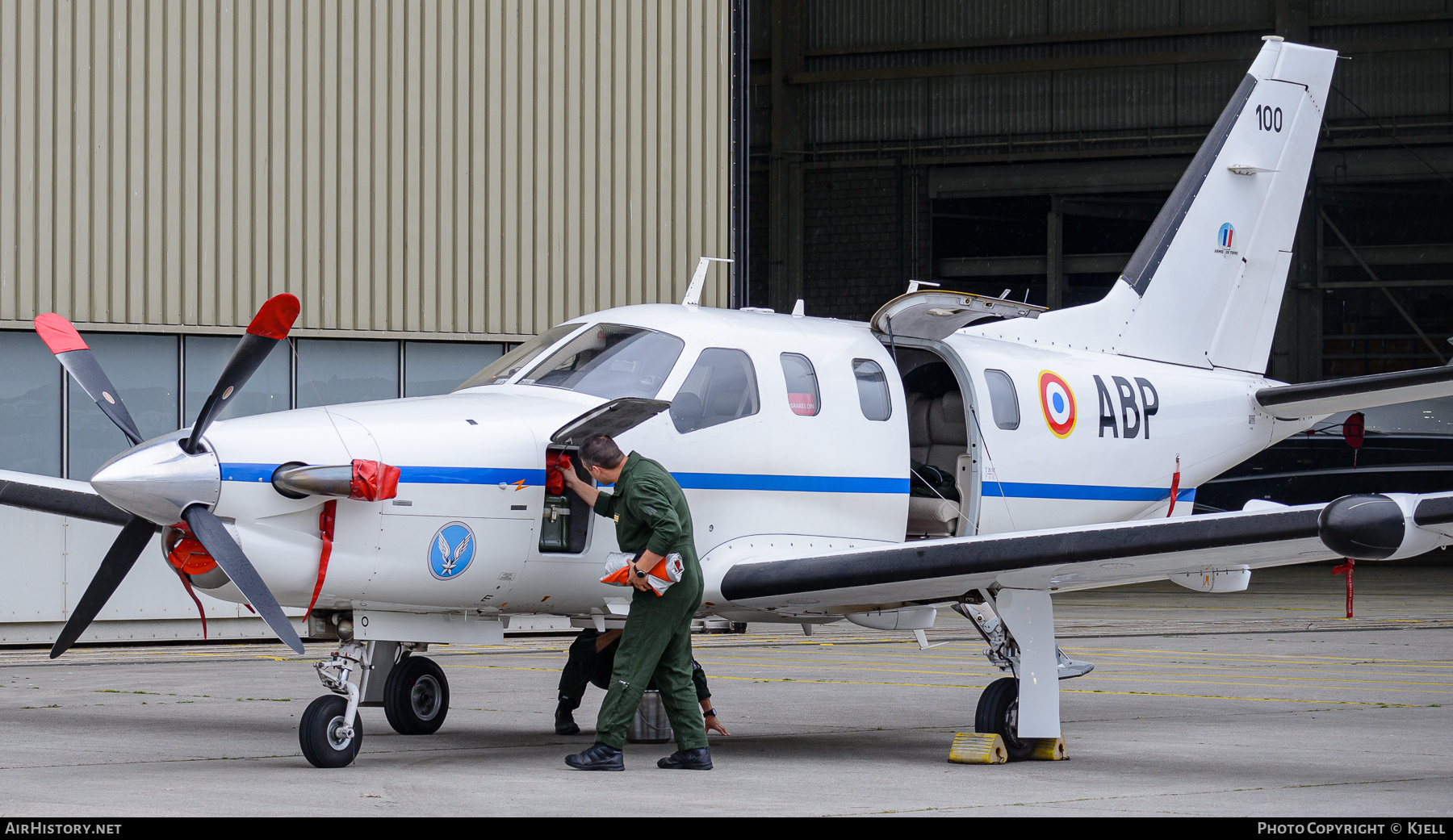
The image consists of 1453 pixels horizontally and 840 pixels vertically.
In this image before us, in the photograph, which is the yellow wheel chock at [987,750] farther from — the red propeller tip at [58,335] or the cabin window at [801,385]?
the red propeller tip at [58,335]

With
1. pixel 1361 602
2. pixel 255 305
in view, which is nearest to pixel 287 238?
pixel 255 305

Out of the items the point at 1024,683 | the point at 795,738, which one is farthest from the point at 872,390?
the point at 795,738

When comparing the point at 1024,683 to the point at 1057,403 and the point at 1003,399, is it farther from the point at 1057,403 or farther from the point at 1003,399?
the point at 1057,403

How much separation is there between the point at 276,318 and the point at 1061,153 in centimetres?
3418

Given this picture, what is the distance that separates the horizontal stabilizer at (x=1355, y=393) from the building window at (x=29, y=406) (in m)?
12.1

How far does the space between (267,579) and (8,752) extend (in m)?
2.13

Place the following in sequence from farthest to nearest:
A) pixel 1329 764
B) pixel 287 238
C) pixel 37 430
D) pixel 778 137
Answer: pixel 778 137
pixel 287 238
pixel 37 430
pixel 1329 764

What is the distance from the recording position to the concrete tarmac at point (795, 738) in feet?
23.8

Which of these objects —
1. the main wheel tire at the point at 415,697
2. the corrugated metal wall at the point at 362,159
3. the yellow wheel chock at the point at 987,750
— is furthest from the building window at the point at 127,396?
the yellow wheel chock at the point at 987,750

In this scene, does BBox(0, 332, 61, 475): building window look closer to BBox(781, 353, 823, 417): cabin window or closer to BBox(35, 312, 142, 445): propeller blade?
BBox(35, 312, 142, 445): propeller blade

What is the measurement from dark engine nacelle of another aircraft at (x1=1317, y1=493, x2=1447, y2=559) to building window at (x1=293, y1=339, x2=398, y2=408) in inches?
512

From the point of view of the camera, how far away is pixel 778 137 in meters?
41.8

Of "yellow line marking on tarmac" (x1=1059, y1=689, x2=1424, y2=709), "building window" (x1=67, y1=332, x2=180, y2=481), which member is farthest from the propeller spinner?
"building window" (x1=67, y1=332, x2=180, y2=481)

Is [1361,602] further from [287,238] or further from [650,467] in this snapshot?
[650,467]
